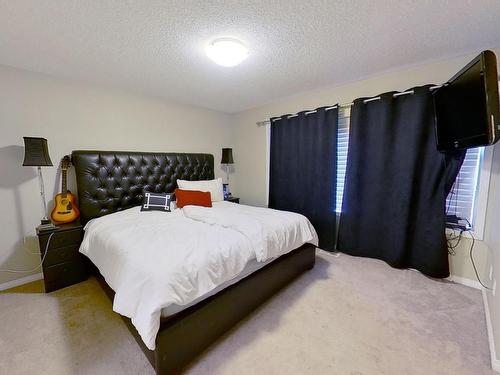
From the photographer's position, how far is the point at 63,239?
7.00 feet

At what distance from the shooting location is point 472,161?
212 cm

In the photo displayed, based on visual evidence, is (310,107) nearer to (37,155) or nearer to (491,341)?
(491,341)

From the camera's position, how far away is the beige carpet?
1352 mm

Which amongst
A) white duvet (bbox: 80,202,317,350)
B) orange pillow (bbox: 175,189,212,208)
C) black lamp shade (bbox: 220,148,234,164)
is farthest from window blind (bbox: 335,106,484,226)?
black lamp shade (bbox: 220,148,234,164)

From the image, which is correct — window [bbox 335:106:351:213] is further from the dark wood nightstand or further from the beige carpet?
the dark wood nightstand

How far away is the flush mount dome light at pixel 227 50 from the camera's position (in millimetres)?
1707

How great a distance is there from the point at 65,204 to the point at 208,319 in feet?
6.96

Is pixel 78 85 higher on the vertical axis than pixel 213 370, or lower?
higher

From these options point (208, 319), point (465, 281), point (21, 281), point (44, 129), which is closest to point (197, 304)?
point (208, 319)

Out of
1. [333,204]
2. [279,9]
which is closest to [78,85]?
[279,9]

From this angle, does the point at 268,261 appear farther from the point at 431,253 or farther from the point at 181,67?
the point at 181,67

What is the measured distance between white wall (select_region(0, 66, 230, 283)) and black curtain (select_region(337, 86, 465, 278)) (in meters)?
3.00

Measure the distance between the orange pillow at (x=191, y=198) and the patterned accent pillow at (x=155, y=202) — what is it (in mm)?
145

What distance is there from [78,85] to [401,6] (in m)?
3.24
